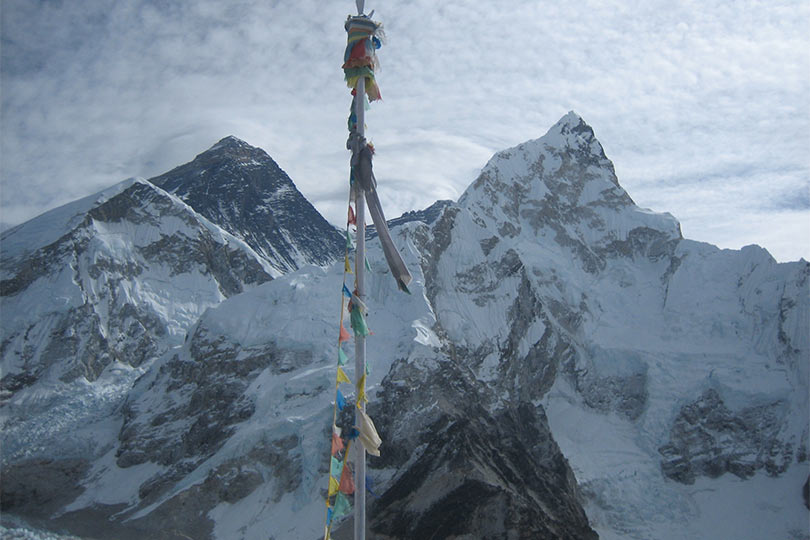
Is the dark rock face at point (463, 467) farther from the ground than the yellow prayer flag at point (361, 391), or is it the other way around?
the yellow prayer flag at point (361, 391)

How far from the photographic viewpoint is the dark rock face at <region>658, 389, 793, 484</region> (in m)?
127

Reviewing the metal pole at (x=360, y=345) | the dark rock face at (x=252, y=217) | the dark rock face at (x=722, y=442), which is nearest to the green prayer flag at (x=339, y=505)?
the metal pole at (x=360, y=345)

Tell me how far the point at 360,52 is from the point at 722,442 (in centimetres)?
12452

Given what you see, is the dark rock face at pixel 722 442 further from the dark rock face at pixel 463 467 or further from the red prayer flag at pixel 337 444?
the red prayer flag at pixel 337 444

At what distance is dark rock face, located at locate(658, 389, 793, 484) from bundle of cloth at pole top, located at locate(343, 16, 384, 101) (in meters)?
117

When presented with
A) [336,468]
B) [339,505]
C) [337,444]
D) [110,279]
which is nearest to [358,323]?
[337,444]

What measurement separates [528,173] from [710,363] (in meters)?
63.8

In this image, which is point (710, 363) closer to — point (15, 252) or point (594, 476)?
point (594, 476)

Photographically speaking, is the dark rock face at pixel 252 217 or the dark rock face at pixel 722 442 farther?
the dark rock face at pixel 252 217

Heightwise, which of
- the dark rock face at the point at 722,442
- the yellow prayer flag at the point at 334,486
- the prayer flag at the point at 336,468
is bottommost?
Result: the dark rock face at the point at 722,442

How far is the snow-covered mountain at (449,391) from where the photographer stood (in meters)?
99.9

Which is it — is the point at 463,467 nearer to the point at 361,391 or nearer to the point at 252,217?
the point at 361,391

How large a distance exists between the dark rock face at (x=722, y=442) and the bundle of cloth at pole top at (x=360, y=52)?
117 meters

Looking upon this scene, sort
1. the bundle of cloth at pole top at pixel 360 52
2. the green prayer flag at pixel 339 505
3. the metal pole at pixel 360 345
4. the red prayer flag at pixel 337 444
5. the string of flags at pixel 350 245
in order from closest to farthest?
Answer: the metal pole at pixel 360 345
the string of flags at pixel 350 245
the green prayer flag at pixel 339 505
the red prayer flag at pixel 337 444
the bundle of cloth at pole top at pixel 360 52
